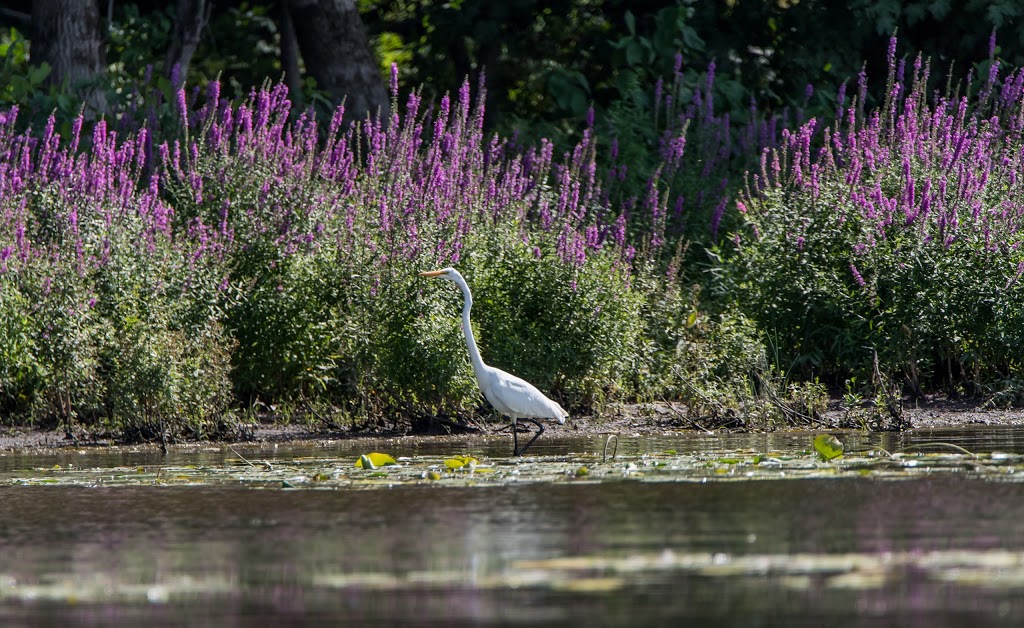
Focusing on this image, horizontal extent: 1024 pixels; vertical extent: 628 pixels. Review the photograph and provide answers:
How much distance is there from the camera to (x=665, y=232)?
49.3 ft

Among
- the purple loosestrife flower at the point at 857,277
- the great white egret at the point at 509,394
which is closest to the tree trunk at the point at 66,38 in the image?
the great white egret at the point at 509,394

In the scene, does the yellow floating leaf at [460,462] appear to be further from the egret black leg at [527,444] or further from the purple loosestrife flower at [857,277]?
the purple loosestrife flower at [857,277]

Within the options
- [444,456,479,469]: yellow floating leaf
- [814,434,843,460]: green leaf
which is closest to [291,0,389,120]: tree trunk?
[444,456,479,469]: yellow floating leaf

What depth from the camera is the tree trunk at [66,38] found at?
17906 mm

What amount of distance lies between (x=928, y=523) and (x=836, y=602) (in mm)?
1596

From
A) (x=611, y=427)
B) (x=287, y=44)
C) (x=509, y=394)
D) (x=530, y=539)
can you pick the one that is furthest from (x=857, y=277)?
(x=287, y=44)

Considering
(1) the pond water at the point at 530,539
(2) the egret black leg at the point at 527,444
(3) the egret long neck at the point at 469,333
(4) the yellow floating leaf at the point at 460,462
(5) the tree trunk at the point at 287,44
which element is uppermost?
(5) the tree trunk at the point at 287,44

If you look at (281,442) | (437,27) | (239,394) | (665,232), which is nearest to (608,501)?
(281,442)

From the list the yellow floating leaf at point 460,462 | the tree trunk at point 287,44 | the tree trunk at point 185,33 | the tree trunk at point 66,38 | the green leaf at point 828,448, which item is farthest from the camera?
the tree trunk at point 287,44

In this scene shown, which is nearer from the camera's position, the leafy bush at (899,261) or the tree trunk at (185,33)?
the leafy bush at (899,261)

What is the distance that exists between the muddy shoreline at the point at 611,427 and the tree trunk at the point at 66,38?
24.9ft

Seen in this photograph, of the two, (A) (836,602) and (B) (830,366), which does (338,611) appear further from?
(B) (830,366)

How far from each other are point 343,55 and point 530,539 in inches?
520

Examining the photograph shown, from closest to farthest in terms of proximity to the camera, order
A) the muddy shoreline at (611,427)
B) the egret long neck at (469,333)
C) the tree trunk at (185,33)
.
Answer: the egret long neck at (469,333)
the muddy shoreline at (611,427)
the tree trunk at (185,33)
